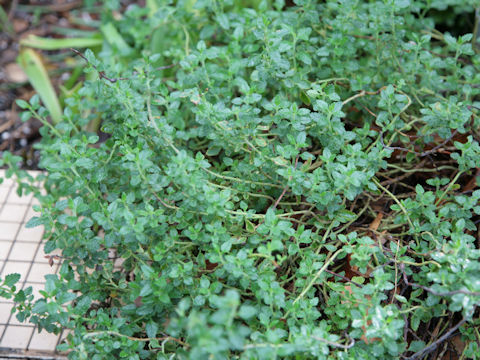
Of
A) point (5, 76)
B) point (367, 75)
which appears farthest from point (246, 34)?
point (5, 76)

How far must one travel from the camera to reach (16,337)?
1612 mm

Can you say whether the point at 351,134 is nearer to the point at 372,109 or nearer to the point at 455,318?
the point at 372,109

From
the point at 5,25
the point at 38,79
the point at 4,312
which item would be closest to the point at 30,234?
the point at 4,312

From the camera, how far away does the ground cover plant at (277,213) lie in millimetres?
1262

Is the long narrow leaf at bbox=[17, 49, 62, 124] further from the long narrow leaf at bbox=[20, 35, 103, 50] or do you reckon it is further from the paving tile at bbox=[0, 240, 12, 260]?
the paving tile at bbox=[0, 240, 12, 260]

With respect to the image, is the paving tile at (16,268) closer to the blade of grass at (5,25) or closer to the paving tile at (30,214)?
the paving tile at (30,214)

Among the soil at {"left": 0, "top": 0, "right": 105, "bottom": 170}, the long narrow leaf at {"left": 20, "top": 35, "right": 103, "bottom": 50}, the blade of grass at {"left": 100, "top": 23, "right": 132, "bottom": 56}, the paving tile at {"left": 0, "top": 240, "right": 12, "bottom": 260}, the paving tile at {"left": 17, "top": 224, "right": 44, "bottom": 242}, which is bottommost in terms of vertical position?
the paving tile at {"left": 0, "top": 240, "right": 12, "bottom": 260}

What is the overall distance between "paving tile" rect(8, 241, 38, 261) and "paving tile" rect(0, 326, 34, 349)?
0.26 m

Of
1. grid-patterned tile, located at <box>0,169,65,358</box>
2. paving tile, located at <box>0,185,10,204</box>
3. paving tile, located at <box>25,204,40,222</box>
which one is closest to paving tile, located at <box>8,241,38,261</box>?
grid-patterned tile, located at <box>0,169,65,358</box>

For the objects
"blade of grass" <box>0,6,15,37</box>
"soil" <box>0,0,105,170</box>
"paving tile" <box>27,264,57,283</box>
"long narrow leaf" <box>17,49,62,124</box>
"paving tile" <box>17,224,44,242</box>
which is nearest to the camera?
"paving tile" <box>27,264,57,283</box>

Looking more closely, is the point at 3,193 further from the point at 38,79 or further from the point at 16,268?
the point at 38,79

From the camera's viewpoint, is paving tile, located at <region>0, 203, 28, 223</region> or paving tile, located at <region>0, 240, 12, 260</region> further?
paving tile, located at <region>0, 203, 28, 223</region>

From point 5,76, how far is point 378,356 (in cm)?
224

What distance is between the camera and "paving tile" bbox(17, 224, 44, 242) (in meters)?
1.89
